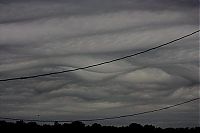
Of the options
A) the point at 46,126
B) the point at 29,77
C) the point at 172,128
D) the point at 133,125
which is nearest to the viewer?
the point at 29,77

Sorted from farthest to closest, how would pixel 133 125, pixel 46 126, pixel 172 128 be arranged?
1. pixel 172 128
2. pixel 133 125
3. pixel 46 126

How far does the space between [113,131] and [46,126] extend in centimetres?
423

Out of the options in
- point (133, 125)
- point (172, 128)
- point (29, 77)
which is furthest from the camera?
point (172, 128)

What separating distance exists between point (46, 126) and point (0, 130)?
251cm

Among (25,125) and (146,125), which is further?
(146,125)

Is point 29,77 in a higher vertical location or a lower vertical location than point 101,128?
higher

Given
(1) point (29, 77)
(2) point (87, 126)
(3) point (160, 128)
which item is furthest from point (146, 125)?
(1) point (29, 77)

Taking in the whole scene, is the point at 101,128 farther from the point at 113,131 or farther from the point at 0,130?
the point at 0,130

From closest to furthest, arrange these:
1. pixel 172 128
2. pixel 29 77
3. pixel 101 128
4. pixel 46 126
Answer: pixel 29 77
pixel 46 126
pixel 101 128
pixel 172 128

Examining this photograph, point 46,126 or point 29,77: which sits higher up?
point 29,77

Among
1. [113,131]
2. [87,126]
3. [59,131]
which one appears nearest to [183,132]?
[113,131]

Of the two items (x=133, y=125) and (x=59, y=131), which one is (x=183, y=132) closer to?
(x=133, y=125)

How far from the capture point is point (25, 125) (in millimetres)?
20781

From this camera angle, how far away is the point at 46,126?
Result: 21484 mm
